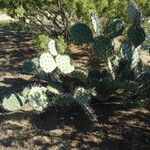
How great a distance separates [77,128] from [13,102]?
1.10m

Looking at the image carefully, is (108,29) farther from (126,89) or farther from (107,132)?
(107,132)

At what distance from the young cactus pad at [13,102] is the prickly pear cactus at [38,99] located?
0.74 feet

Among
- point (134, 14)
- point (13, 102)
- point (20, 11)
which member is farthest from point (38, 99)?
point (20, 11)

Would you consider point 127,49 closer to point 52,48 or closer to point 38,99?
point 52,48

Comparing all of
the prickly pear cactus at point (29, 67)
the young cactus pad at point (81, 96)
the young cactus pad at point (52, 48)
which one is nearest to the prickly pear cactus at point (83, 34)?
the young cactus pad at point (52, 48)

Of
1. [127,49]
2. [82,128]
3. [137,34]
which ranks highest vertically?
[137,34]

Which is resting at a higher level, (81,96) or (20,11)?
(20,11)

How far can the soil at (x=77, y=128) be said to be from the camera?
6.28 metres

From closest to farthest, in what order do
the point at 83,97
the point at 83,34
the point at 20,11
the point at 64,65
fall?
the point at 83,97, the point at 64,65, the point at 83,34, the point at 20,11

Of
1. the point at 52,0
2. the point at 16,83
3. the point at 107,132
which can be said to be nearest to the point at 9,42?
the point at 52,0

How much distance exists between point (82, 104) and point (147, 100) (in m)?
1.41

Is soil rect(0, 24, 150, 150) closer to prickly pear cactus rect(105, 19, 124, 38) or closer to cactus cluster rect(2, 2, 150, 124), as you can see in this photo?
cactus cluster rect(2, 2, 150, 124)

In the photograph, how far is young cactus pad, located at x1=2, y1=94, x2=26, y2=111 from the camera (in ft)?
22.1

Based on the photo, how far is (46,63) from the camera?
6.69 meters
